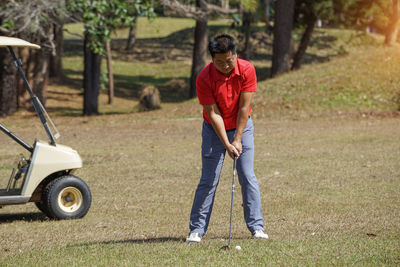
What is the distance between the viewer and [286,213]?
325 inches

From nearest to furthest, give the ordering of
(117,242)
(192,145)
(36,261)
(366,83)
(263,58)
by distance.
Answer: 1. (36,261)
2. (117,242)
3. (192,145)
4. (366,83)
5. (263,58)

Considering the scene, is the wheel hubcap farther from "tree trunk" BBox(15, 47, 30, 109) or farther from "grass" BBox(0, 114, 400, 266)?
"tree trunk" BBox(15, 47, 30, 109)

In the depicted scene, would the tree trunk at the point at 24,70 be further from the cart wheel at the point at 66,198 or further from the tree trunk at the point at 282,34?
the cart wheel at the point at 66,198

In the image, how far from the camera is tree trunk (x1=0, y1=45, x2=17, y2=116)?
75.6ft

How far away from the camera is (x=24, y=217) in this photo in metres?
8.73

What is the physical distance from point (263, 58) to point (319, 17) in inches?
345

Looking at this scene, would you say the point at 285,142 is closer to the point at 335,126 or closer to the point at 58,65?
the point at 335,126

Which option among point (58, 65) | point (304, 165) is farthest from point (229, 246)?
point (58, 65)

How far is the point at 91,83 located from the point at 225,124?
19268 mm

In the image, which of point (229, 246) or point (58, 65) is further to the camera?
point (58, 65)

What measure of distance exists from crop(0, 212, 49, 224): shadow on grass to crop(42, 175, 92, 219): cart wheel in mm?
343

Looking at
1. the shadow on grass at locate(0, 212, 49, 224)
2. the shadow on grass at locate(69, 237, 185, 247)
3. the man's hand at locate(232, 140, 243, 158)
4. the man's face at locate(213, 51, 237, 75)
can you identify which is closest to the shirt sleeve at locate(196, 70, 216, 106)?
the man's face at locate(213, 51, 237, 75)

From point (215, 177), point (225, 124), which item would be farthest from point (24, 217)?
point (225, 124)

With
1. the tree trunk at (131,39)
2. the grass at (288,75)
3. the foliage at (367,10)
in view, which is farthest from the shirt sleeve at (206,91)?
the tree trunk at (131,39)
